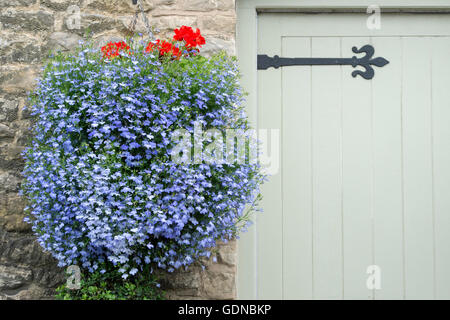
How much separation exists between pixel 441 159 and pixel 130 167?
5.79ft

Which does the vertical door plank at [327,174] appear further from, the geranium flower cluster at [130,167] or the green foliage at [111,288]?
the green foliage at [111,288]

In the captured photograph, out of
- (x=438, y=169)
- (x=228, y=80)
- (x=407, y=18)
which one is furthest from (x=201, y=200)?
(x=407, y=18)

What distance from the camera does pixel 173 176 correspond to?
6.35 feet

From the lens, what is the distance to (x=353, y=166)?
8.98ft

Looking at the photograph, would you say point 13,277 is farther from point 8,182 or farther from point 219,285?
point 219,285

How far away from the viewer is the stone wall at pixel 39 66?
2.49m

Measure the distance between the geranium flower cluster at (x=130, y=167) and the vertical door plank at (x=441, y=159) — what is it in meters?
1.20

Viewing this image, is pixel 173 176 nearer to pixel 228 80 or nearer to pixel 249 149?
pixel 249 149

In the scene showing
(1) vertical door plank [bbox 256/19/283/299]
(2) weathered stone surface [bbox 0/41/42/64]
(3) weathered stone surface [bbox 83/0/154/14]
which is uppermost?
(3) weathered stone surface [bbox 83/0/154/14]

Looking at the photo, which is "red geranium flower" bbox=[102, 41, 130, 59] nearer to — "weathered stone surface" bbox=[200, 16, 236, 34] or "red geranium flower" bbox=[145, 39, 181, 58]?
"red geranium flower" bbox=[145, 39, 181, 58]

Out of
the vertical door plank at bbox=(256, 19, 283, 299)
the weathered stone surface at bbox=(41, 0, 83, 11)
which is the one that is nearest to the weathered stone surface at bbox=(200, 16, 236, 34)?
the vertical door plank at bbox=(256, 19, 283, 299)

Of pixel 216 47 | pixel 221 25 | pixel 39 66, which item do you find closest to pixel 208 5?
pixel 221 25

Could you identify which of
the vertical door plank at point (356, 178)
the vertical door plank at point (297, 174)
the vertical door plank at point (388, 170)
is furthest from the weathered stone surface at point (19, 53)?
the vertical door plank at point (388, 170)

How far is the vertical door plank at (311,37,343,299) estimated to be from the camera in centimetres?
269
